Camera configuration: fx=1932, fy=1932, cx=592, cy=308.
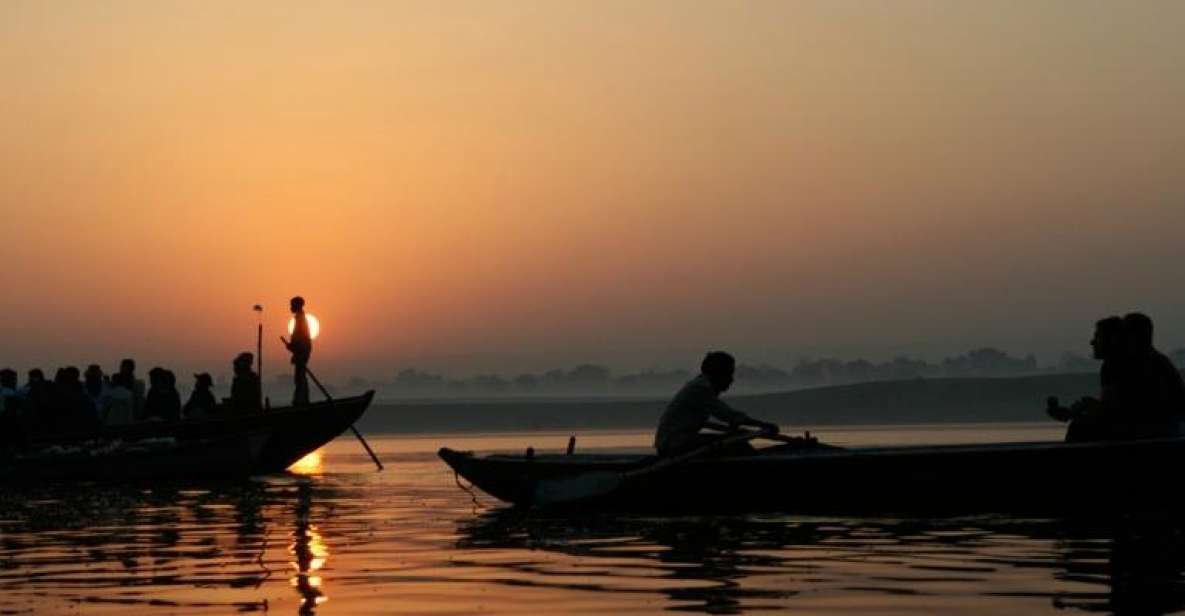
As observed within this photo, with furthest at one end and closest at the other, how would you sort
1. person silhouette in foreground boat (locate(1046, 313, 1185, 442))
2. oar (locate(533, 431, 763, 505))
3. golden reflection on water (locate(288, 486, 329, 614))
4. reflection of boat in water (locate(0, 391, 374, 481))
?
reflection of boat in water (locate(0, 391, 374, 481)) < oar (locate(533, 431, 763, 505)) < person silhouette in foreground boat (locate(1046, 313, 1185, 442)) < golden reflection on water (locate(288, 486, 329, 614))

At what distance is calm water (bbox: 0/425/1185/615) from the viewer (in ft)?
41.9

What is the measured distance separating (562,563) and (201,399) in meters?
20.7

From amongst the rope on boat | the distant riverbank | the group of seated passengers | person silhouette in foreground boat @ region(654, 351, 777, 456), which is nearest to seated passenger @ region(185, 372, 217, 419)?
the group of seated passengers

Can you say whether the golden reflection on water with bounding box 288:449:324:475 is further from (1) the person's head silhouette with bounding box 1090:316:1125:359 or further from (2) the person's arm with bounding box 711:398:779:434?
(1) the person's head silhouette with bounding box 1090:316:1125:359

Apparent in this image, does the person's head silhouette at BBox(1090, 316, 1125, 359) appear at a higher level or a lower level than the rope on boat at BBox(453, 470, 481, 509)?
higher

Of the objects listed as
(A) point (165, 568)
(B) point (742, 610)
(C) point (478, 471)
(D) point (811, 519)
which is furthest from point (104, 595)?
(C) point (478, 471)

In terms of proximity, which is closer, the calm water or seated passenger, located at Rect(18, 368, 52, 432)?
the calm water

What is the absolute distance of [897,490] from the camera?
814 inches

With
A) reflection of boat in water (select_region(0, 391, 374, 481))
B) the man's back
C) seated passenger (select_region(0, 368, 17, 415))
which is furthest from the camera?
seated passenger (select_region(0, 368, 17, 415))

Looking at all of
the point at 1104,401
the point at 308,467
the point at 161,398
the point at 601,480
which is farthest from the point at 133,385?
the point at 1104,401

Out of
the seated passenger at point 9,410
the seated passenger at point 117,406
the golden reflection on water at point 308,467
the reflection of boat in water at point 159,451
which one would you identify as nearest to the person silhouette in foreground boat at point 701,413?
the reflection of boat in water at point 159,451

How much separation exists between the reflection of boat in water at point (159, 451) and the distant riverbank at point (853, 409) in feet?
259

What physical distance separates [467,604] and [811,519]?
27.7 feet

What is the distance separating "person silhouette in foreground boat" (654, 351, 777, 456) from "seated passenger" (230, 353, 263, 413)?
1402 cm
